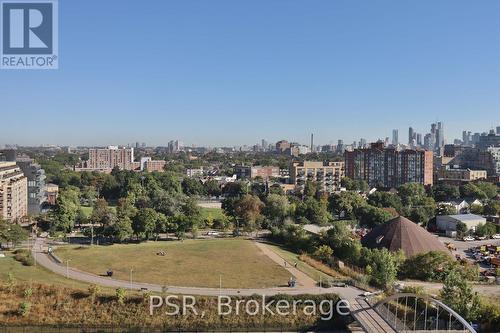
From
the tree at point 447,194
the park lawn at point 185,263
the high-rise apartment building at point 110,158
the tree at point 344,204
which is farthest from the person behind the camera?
the high-rise apartment building at point 110,158

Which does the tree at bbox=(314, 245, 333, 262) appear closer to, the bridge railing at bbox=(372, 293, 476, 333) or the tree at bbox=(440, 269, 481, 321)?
the bridge railing at bbox=(372, 293, 476, 333)

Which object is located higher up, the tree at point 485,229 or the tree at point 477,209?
the tree at point 477,209

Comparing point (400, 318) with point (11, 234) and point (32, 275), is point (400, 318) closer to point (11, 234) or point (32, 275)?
point (32, 275)

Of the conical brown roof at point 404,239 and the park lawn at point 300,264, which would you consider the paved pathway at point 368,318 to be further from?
the conical brown roof at point 404,239

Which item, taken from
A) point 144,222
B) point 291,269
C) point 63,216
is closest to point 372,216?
point 291,269

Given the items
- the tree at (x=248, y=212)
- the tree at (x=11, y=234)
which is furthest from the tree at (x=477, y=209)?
the tree at (x=11, y=234)

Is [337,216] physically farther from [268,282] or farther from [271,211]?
[268,282]

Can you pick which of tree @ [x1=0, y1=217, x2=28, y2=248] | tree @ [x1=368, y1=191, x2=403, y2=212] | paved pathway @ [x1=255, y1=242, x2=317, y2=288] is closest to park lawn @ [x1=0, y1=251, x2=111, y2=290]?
tree @ [x1=0, y1=217, x2=28, y2=248]
